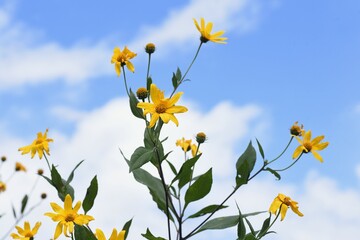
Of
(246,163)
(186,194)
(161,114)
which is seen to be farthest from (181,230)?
(161,114)

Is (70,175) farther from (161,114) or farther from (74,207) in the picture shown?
(161,114)

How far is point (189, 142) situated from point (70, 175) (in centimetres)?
92

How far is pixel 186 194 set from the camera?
7.38ft

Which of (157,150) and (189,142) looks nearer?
(157,150)

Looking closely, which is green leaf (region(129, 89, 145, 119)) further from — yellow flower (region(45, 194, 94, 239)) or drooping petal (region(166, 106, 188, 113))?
yellow flower (region(45, 194, 94, 239))

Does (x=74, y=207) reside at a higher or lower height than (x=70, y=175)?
lower

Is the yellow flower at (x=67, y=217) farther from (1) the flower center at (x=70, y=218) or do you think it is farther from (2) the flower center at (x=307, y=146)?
(2) the flower center at (x=307, y=146)

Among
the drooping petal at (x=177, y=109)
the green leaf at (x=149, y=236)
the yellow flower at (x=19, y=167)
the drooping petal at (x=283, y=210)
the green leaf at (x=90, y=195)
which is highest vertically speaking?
the yellow flower at (x=19, y=167)

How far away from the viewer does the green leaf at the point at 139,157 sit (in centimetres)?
197

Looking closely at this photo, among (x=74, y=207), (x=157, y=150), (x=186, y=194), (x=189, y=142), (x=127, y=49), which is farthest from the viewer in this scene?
(x=189, y=142)

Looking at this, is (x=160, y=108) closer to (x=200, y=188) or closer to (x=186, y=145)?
(x=200, y=188)

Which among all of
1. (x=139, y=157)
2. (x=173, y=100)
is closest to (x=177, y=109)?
(x=173, y=100)

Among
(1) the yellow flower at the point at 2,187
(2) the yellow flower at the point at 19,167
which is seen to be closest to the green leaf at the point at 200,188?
(1) the yellow flower at the point at 2,187

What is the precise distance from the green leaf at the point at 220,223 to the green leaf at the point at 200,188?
0.43ft
